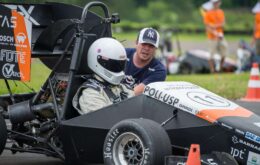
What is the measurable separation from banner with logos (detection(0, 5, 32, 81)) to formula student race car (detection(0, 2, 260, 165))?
0.01m

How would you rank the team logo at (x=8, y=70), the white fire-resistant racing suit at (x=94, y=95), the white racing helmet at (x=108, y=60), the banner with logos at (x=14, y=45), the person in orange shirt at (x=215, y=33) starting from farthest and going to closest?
the person in orange shirt at (x=215, y=33) → the team logo at (x=8, y=70) → the banner with logos at (x=14, y=45) → the white racing helmet at (x=108, y=60) → the white fire-resistant racing suit at (x=94, y=95)

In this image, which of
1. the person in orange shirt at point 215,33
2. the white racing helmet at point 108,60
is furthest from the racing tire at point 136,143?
the person in orange shirt at point 215,33

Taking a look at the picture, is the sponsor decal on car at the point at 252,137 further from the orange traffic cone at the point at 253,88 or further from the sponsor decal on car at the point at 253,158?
the orange traffic cone at the point at 253,88

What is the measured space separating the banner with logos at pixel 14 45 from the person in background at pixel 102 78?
2.13 ft

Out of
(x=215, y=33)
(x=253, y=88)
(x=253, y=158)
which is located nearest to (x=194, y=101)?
(x=253, y=158)

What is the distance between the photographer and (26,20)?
738 cm

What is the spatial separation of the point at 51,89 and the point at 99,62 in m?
0.59

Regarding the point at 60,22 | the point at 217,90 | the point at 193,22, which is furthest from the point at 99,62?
the point at 193,22

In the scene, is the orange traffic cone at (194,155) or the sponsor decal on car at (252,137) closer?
the orange traffic cone at (194,155)

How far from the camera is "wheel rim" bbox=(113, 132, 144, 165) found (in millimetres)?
6137

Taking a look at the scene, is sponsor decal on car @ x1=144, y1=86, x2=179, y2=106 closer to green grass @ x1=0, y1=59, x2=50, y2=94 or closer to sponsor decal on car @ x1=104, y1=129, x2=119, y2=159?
sponsor decal on car @ x1=104, y1=129, x2=119, y2=159

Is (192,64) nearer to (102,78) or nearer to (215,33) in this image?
(215,33)

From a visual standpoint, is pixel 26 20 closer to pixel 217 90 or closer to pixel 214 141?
pixel 214 141

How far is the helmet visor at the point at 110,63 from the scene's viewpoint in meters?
7.01
